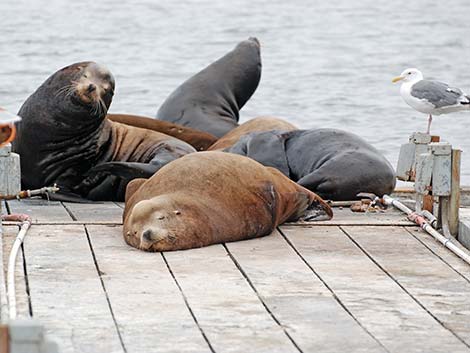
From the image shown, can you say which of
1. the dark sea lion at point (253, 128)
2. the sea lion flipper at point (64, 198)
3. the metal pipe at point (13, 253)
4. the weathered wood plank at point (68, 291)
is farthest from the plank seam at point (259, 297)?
the dark sea lion at point (253, 128)

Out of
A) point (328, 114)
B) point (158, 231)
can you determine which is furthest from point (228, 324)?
point (328, 114)

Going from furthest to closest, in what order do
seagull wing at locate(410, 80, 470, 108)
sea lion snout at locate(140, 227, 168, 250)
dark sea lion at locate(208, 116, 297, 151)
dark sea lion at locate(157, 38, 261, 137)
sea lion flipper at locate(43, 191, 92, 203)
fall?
dark sea lion at locate(157, 38, 261, 137)
dark sea lion at locate(208, 116, 297, 151)
seagull wing at locate(410, 80, 470, 108)
sea lion flipper at locate(43, 191, 92, 203)
sea lion snout at locate(140, 227, 168, 250)

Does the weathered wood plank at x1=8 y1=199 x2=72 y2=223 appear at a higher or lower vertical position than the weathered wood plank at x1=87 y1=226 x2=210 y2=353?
lower

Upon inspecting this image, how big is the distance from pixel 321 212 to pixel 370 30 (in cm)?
1764

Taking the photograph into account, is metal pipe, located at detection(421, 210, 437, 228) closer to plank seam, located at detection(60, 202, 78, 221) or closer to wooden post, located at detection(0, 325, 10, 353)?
plank seam, located at detection(60, 202, 78, 221)

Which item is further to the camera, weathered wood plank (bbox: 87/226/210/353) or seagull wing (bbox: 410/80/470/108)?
seagull wing (bbox: 410/80/470/108)

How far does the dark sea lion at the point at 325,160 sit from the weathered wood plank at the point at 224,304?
163cm

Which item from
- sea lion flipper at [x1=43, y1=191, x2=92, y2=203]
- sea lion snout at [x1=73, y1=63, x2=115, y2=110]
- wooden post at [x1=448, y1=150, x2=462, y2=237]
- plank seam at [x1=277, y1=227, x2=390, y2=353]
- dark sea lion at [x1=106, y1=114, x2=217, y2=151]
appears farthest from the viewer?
dark sea lion at [x1=106, y1=114, x2=217, y2=151]

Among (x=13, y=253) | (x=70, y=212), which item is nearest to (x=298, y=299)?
(x=13, y=253)

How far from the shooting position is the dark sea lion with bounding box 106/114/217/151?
8.46m

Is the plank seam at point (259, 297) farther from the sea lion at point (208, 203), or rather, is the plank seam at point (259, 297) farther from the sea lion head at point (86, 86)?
the sea lion head at point (86, 86)

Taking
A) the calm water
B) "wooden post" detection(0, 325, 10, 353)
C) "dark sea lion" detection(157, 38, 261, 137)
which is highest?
"wooden post" detection(0, 325, 10, 353)

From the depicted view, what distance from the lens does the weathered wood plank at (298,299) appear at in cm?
436

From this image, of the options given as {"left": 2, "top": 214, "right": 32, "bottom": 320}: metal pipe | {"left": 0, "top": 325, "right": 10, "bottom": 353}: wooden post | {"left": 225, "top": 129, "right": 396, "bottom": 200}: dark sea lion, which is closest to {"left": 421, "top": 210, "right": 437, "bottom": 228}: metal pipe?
{"left": 225, "top": 129, "right": 396, "bottom": 200}: dark sea lion
